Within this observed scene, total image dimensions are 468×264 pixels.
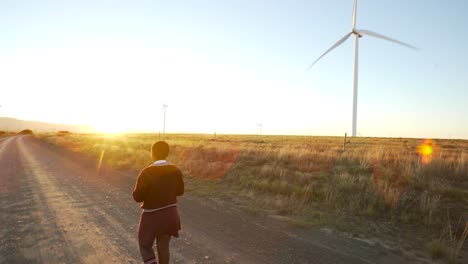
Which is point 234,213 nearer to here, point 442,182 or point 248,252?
point 248,252

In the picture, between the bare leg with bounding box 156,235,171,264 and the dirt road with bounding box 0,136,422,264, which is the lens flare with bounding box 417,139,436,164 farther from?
the bare leg with bounding box 156,235,171,264

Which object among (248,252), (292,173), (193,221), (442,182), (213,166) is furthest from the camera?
(213,166)

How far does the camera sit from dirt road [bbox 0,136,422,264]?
16.5 feet

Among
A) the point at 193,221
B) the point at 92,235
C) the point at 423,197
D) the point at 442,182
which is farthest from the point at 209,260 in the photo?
the point at 442,182

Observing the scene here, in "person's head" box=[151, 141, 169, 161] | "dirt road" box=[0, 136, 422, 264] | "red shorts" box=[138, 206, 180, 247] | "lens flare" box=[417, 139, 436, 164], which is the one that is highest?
"person's head" box=[151, 141, 169, 161]

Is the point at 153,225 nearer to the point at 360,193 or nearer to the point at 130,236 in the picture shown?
the point at 130,236

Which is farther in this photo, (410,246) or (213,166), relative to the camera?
(213,166)

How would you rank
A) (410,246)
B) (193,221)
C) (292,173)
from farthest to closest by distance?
(292,173) → (193,221) → (410,246)

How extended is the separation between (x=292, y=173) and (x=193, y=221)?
19.1 feet

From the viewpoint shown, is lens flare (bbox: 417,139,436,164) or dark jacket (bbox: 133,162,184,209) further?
lens flare (bbox: 417,139,436,164)

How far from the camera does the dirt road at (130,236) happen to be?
503 centimetres

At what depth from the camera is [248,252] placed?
17.4ft

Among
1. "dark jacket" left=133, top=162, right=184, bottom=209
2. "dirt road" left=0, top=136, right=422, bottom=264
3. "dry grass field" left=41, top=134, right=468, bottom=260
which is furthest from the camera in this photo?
"dry grass field" left=41, top=134, right=468, bottom=260

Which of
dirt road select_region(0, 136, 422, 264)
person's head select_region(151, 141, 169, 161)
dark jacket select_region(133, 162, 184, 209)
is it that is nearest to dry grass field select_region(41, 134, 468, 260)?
dirt road select_region(0, 136, 422, 264)
